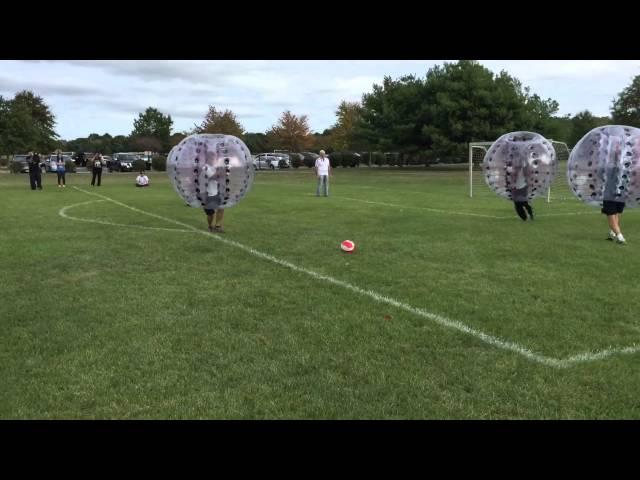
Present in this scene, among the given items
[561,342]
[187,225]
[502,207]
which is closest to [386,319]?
[561,342]

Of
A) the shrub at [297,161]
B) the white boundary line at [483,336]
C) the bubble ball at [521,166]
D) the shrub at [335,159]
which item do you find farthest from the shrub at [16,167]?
the white boundary line at [483,336]

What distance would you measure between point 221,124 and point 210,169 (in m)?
68.5

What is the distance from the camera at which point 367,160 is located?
217 ft

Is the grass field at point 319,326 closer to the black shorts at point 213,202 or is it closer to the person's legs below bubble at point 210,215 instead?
the person's legs below bubble at point 210,215

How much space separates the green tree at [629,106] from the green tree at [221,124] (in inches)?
1800

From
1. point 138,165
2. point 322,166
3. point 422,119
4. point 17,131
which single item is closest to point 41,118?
point 17,131

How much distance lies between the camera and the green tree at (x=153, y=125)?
95375mm

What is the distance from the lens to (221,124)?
251ft

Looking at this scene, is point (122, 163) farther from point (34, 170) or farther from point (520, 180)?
point (520, 180)

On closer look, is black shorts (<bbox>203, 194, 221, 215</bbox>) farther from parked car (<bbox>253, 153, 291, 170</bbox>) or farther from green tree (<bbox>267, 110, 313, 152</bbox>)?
green tree (<bbox>267, 110, 313, 152</bbox>)

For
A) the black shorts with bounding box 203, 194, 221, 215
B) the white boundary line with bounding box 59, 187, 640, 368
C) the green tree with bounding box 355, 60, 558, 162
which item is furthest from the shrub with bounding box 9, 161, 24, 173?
the white boundary line with bounding box 59, 187, 640, 368

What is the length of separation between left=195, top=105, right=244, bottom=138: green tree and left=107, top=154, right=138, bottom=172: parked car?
2260cm

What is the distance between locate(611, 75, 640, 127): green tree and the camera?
60469mm
